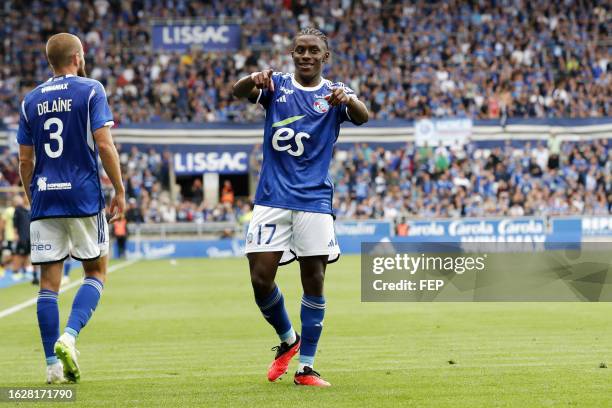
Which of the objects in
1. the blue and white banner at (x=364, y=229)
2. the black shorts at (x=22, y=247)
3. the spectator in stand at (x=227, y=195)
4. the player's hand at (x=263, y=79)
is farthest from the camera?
the spectator in stand at (x=227, y=195)

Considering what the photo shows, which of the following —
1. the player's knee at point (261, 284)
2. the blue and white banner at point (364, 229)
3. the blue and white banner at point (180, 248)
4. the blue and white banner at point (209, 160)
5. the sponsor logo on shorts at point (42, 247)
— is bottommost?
the blue and white banner at point (180, 248)

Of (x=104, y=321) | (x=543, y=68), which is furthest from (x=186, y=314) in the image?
(x=543, y=68)

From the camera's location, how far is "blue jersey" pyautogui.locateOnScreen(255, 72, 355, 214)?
7426 millimetres

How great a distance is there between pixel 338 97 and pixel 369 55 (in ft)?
119

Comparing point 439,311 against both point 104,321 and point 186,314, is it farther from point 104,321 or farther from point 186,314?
point 104,321

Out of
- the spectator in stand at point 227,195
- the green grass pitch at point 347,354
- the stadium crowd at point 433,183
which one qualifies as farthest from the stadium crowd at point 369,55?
the green grass pitch at point 347,354

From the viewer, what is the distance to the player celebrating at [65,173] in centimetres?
745

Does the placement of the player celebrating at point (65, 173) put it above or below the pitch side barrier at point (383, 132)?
above

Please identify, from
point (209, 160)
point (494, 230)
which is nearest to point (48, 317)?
point (494, 230)

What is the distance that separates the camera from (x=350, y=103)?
23.9 ft

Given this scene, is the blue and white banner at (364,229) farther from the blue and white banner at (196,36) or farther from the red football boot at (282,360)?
the red football boot at (282,360)

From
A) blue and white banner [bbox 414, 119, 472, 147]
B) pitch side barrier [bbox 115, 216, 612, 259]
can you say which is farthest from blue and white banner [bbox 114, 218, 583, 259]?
blue and white banner [bbox 414, 119, 472, 147]

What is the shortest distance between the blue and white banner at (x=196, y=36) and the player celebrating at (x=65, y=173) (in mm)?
35218

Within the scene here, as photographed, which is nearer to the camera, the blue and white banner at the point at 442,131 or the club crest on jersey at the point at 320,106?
the club crest on jersey at the point at 320,106
